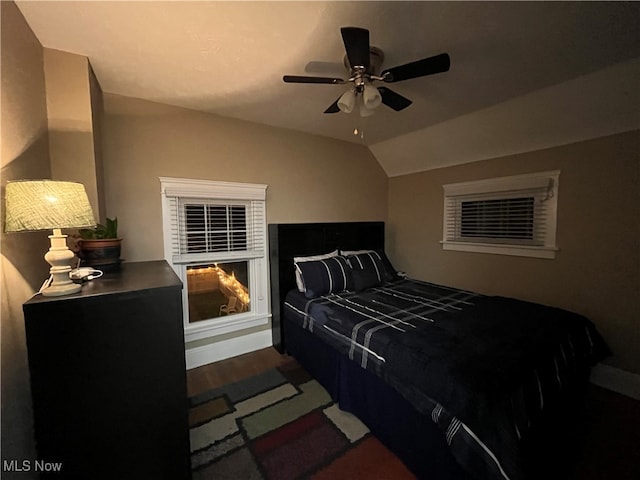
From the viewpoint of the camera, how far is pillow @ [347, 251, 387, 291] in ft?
8.94

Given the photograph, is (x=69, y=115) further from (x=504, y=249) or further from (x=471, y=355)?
(x=504, y=249)

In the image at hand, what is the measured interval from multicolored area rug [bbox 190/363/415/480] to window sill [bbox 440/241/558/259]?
226 centimetres

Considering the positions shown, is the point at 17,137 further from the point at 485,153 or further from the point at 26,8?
the point at 485,153

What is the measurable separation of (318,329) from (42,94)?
2384mm

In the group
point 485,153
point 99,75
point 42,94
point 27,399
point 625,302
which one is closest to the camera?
point 27,399

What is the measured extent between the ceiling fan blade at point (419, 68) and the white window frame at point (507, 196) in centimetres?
184

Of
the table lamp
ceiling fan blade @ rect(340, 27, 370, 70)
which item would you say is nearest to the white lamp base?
the table lamp

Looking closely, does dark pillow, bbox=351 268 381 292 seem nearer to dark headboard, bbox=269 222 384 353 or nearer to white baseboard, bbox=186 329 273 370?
dark headboard, bbox=269 222 384 353

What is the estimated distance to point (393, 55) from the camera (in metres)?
1.68

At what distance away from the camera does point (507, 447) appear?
108cm

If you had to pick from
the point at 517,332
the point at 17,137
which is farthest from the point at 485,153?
the point at 17,137

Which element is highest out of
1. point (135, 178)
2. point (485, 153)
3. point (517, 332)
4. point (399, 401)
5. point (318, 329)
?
point (485, 153)

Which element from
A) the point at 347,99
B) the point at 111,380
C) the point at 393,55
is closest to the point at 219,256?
the point at 111,380

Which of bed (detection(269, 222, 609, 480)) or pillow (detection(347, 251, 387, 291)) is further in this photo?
pillow (detection(347, 251, 387, 291))
